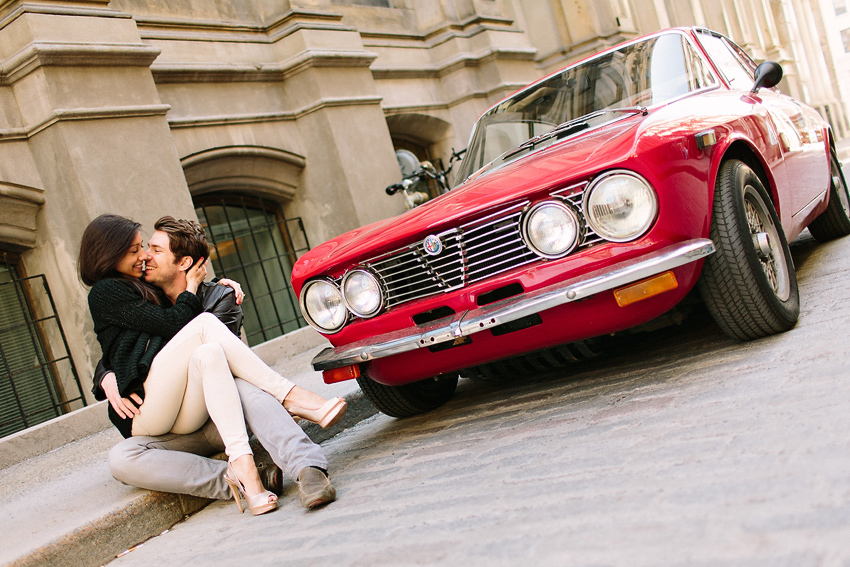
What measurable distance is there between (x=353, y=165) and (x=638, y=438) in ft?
22.1

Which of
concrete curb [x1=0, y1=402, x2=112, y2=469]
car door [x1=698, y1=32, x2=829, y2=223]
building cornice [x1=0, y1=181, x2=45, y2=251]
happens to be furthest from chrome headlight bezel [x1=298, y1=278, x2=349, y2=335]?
building cornice [x1=0, y1=181, x2=45, y2=251]

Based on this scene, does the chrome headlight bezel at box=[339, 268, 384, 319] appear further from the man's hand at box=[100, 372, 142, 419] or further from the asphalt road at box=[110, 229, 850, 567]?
the man's hand at box=[100, 372, 142, 419]

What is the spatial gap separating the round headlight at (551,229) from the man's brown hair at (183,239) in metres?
1.63

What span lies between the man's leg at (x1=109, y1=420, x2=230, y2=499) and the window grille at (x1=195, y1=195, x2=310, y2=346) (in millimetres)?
4661

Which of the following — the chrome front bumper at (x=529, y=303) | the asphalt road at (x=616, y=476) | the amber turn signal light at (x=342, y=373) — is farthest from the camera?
the amber turn signal light at (x=342, y=373)

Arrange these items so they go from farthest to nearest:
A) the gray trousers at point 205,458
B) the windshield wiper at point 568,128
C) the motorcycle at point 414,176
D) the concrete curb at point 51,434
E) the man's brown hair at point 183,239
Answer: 1. the motorcycle at point 414,176
2. the concrete curb at point 51,434
3. the windshield wiper at point 568,128
4. the man's brown hair at point 183,239
5. the gray trousers at point 205,458

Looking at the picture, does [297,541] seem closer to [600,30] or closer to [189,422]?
[189,422]

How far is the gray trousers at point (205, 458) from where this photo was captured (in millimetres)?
3182

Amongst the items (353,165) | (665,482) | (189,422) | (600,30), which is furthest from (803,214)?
(600,30)

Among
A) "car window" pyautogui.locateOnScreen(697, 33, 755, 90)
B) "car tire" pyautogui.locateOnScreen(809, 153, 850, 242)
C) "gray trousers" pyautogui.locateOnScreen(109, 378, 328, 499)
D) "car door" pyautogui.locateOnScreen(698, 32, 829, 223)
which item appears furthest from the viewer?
"car tire" pyautogui.locateOnScreen(809, 153, 850, 242)

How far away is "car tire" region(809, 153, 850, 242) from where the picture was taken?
5629 millimetres

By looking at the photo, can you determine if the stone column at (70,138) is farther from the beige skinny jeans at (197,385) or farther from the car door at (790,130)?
the car door at (790,130)

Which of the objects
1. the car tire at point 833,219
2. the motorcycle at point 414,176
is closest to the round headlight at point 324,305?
the car tire at point 833,219

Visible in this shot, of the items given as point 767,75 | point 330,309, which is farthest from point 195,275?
point 767,75
